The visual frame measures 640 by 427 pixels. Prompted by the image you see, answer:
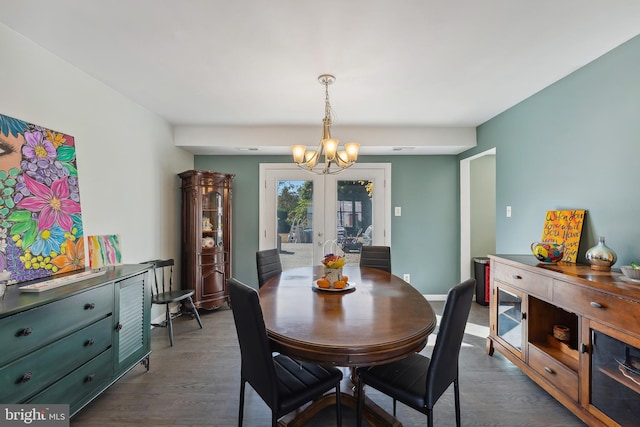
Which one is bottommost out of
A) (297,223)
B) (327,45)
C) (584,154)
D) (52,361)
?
(52,361)

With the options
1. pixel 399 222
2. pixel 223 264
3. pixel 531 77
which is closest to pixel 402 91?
pixel 531 77

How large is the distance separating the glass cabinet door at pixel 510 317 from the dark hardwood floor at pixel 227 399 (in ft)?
0.81

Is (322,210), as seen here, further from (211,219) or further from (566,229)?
(566,229)

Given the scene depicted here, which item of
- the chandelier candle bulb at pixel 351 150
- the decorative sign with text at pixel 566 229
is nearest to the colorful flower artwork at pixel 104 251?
the chandelier candle bulb at pixel 351 150

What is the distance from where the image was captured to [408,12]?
163cm

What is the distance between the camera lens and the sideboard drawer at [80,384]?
1.57 m

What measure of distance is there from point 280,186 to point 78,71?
8.26ft

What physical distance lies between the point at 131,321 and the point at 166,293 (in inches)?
35.3

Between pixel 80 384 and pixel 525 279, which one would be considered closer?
pixel 80 384

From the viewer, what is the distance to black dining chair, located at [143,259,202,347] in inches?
111

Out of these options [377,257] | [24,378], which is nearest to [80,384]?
[24,378]

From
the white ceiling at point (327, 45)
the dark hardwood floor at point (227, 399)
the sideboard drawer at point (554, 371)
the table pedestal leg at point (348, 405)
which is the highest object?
the white ceiling at point (327, 45)

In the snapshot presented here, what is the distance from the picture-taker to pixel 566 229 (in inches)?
91.2

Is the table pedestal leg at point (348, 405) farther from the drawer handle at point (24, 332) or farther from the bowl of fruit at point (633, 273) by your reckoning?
the bowl of fruit at point (633, 273)
